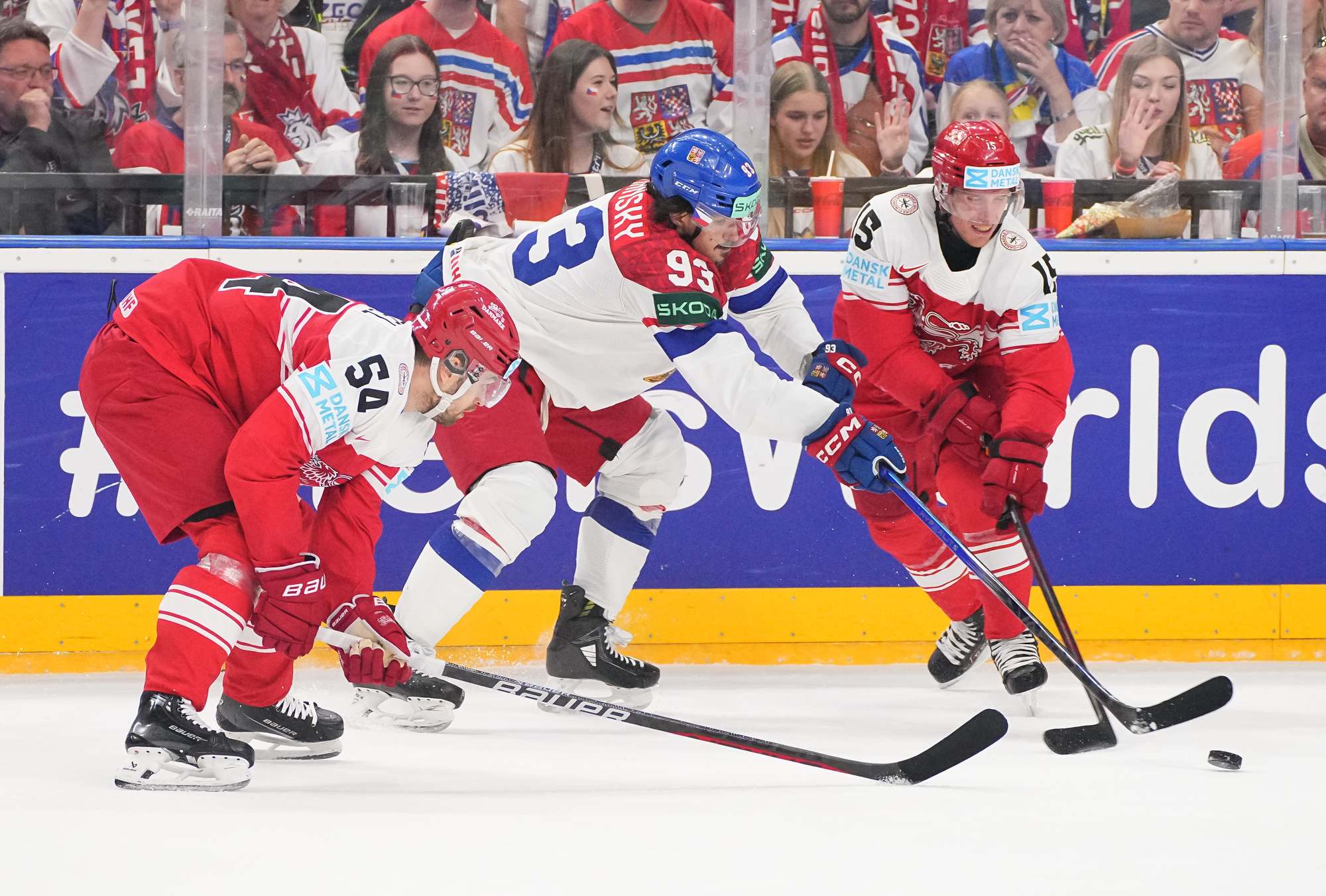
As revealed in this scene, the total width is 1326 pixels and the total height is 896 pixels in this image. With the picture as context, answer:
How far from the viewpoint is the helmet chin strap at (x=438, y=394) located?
274 cm

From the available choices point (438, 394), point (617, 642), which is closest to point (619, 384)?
point (617, 642)

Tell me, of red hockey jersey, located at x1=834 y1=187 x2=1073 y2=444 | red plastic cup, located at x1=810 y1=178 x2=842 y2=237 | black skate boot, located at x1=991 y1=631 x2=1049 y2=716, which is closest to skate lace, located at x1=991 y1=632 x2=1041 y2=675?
black skate boot, located at x1=991 y1=631 x2=1049 y2=716

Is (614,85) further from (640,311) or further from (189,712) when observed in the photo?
(189,712)

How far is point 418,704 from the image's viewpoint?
131 inches

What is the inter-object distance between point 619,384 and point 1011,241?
978 mm

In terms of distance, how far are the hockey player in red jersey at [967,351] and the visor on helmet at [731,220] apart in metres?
0.46

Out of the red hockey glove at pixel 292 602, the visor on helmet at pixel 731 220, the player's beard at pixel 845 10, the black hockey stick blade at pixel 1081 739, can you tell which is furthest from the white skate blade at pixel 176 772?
the player's beard at pixel 845 10

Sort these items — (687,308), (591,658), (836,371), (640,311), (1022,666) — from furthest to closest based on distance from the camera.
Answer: (591,658), (1022,666), (836,371), (640,311), (687,308)

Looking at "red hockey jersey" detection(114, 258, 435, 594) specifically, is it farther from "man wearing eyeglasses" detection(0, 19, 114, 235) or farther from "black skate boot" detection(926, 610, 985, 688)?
"black skate boot" detection(926, 610, 985, 688)

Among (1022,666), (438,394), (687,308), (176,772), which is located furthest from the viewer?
(1022,666)

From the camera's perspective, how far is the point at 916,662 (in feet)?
13.7

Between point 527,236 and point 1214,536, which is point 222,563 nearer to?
point 527,236

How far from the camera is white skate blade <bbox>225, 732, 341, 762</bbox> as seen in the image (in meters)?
3.03

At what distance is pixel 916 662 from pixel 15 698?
7.58ft
